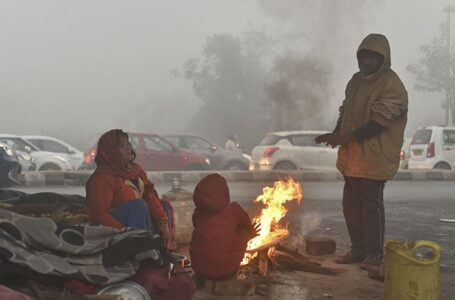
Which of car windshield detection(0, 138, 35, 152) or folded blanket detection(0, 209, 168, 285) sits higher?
folded blanket detection(0, 209, 168, 285)

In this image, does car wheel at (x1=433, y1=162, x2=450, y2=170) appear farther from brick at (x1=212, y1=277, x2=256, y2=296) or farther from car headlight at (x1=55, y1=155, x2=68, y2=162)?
brick at (x1=212, y1=277, x2=256, y2=296)

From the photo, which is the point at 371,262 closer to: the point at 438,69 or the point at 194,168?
the point at 194,168

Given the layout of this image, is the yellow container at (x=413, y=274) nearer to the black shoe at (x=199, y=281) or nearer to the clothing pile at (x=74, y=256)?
the black shoe at (x=199, y=281)

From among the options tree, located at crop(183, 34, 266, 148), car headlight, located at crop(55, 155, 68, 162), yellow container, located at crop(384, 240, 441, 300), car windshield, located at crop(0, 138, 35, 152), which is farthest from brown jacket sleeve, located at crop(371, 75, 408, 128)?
tree, located at crop(183, 34, 266, 148)

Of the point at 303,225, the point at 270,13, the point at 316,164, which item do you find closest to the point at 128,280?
the point at 303,225

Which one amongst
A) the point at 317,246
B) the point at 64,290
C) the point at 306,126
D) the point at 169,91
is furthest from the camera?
the point at 169,91

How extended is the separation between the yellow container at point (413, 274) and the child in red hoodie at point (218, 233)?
1.05 metres

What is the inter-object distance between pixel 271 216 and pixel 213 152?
15.4 metres

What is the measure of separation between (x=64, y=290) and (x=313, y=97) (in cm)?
1068

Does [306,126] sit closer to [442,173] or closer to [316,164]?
[316,164]

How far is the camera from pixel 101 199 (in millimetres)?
4762

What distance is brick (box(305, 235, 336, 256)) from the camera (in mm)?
6613

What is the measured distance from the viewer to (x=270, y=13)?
43.2 ft

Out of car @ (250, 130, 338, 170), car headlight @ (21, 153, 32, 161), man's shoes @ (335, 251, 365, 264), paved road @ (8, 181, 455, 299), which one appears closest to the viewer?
man's shoes @ (335, 251, 365, 264)
